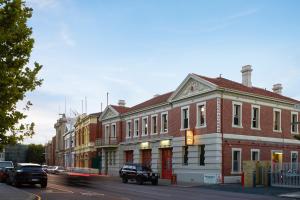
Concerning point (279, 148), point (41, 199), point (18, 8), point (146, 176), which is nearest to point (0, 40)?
point (18, 8)

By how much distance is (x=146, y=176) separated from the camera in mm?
39562

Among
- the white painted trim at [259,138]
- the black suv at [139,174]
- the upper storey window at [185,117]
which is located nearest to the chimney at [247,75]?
the white painted trim at [259,138]

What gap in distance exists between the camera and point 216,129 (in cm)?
4000

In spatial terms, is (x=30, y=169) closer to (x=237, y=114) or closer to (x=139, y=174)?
(x=139, y=174)

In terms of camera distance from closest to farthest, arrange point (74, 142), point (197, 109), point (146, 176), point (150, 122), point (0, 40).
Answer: point (0, 40) < point (146, 176) < point (197, 109) < point (150, 122) < point (74, 142)

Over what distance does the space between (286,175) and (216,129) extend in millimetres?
7813

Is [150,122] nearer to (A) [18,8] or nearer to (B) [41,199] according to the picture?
(B) [41,199]

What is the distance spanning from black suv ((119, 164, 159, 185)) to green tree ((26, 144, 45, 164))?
4189 inches

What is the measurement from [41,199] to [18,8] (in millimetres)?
10461

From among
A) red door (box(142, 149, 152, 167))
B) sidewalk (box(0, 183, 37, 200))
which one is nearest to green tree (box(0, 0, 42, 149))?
sidewalk (box(0, 183, 37, 200))

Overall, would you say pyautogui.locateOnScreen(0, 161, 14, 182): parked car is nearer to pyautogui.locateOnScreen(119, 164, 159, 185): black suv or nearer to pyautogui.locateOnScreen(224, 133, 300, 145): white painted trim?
pyautogui.locateOnScreen(119, 164, 159, 185): black suv

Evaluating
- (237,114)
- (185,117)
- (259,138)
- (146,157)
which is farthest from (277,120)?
(146,157)

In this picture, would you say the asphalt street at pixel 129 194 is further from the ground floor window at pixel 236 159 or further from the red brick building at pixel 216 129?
the ground floor window at pixel 236 159

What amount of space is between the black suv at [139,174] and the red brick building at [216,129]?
4421mm
